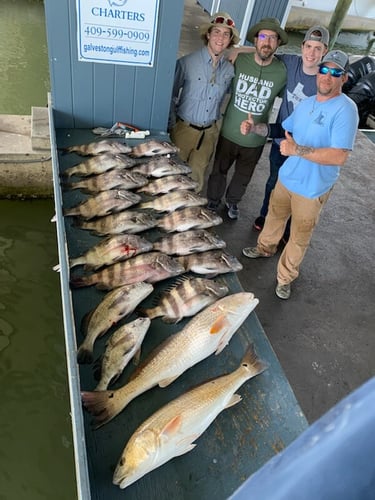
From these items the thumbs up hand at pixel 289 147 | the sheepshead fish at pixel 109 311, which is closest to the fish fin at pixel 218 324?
the sheepshead fish at pixel 109 311

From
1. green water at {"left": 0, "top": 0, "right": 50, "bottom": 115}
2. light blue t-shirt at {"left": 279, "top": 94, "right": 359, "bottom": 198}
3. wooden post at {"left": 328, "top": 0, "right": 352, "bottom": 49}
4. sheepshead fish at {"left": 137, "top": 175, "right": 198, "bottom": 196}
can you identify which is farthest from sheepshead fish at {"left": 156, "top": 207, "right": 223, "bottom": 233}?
wooden post at {"left": 328, "top": 0, "right": 352, "bottom": 49}

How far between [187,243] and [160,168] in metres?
0.91

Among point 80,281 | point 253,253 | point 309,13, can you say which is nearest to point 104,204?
point 80,281

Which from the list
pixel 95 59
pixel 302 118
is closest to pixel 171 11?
pixel 95 59

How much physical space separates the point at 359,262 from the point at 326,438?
4.56m

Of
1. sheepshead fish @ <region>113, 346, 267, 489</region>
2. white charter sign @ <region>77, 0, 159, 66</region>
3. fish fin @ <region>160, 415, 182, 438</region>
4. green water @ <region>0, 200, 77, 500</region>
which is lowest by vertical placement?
green water @ <region>0, 200, 77, 500</region>

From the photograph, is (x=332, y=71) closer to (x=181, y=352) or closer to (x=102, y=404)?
(x=181, y=352)

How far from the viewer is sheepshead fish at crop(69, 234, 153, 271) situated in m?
2.55

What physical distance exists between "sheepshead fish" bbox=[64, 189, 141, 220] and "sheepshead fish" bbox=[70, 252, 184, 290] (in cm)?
55

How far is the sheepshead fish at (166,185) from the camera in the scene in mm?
3209

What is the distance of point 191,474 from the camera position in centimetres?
172

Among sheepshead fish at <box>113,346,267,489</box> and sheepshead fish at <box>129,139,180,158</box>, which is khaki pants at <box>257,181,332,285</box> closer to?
sheepshead fish at <box>129,139,180,158</box>

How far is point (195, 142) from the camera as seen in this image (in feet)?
13.8

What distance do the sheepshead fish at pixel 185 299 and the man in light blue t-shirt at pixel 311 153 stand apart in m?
1.34
